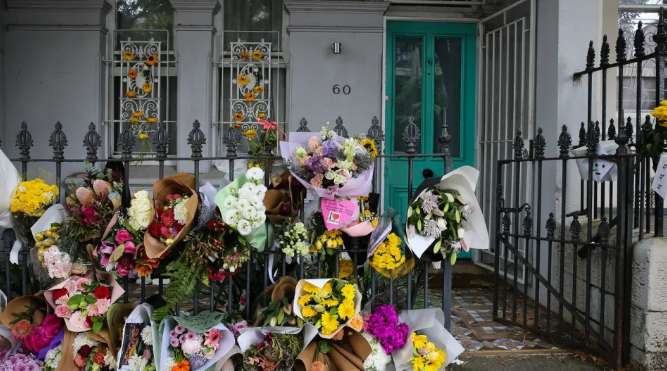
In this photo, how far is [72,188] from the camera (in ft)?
10.2

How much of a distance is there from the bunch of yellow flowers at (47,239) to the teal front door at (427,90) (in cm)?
368

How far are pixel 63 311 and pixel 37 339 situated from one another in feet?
0.79

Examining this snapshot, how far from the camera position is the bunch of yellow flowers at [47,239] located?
3.04 meters

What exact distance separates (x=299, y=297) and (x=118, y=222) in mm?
1036

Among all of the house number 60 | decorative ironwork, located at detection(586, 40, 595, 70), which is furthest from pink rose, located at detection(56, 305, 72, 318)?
decorative ironwork, located at detection(586, 40, 595, 70)

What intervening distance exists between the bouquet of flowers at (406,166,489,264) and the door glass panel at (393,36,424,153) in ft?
10.3

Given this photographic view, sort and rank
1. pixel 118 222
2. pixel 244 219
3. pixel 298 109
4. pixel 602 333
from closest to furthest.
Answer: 1. pixel 244 219
2. pixel 118 222
3. pixel 602 333
4. pixel 298 109

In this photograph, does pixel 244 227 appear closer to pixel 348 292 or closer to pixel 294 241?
pixel 294 241

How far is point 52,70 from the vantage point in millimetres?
5684

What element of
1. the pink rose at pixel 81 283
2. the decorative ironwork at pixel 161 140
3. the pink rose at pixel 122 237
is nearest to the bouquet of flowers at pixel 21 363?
the pink rose at pixel 81 283

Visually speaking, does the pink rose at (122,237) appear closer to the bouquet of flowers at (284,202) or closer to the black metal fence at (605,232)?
the bouquet of flowers at (284,202)

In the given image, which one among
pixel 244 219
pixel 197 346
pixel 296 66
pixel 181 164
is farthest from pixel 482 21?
pixel 197 346

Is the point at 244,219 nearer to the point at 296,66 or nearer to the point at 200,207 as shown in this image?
the point at 200,207

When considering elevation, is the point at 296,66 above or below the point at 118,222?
above
